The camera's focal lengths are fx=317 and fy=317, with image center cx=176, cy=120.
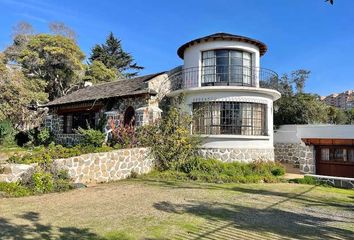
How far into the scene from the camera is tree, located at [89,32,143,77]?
178ft

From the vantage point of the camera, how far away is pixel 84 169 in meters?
12.4

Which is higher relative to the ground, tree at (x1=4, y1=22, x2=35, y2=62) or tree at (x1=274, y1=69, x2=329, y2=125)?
tree at (x1=4, y1=22, x2=35, y2=62)

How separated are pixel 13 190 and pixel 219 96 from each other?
11.4m

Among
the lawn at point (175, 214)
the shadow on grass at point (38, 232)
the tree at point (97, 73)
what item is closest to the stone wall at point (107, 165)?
the lawn at point (175, 214)

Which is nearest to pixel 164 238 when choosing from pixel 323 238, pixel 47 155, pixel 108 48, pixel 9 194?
pixel 323 238

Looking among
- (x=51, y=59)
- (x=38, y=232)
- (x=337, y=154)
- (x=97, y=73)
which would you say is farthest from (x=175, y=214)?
(x=97, y=73)

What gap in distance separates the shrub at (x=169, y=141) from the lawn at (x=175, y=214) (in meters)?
3.80

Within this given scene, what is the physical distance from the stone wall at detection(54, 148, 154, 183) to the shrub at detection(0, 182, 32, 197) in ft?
4.99

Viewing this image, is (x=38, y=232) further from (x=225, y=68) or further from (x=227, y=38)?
(x=227, y=38)

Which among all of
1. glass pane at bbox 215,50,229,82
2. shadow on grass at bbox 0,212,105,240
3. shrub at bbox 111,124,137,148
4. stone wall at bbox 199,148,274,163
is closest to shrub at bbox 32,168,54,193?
shadow on grass at bbox 0,212,105,240

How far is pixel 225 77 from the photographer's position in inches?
742

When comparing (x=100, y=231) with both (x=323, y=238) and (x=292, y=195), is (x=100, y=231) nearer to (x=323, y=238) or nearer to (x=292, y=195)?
(x=323, y=238)

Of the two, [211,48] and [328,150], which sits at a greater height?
[211,48]

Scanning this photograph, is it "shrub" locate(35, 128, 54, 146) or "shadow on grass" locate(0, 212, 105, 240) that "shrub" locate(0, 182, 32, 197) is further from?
"shrub" locate(35, 128, 54, 146)
